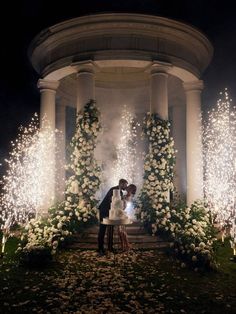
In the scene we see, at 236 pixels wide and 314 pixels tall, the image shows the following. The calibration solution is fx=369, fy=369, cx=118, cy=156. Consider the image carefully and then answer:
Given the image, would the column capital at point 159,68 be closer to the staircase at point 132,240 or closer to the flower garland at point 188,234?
the flower garland at point 188,234

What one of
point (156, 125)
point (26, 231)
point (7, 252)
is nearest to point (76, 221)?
point (26, 231)

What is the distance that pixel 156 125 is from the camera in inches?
613

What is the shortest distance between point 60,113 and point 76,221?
30.6 feet

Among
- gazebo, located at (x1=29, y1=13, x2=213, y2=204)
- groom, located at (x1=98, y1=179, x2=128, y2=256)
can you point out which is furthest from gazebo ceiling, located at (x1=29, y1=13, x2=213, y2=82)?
groom, located at (x1=98, y1=179, x2=128, y2=256)

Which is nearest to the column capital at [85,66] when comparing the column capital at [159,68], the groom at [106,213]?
the column capital at [159,68]

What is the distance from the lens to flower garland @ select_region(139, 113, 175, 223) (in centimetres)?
1499

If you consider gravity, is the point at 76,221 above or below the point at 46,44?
below

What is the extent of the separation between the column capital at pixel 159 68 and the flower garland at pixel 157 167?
1.84 meters

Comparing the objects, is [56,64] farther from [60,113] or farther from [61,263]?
[61,263]

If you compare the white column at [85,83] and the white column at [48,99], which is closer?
the white column at [85,83]

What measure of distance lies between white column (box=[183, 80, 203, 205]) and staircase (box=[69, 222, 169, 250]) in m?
4.78

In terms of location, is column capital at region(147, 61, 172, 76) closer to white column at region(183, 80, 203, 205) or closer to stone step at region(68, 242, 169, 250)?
white column at region(183, 80, 203, 205)

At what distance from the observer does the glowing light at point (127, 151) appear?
2245 cm

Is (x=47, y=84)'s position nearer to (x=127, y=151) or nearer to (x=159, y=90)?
(x=159, y=90)
